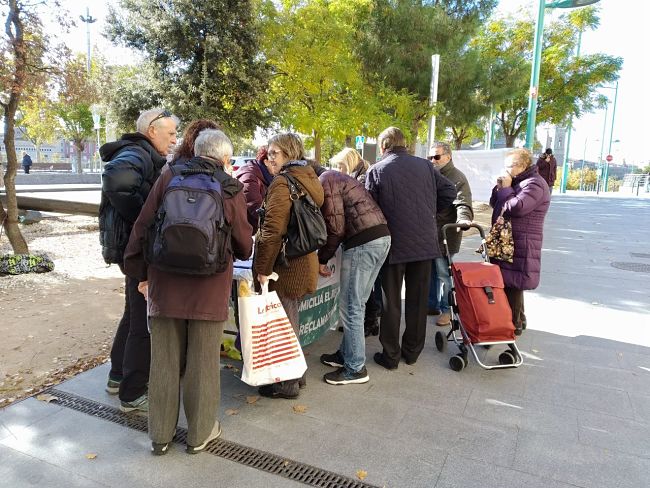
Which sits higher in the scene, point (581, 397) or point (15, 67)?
point (15, 67)

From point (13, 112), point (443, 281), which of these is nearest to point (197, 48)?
point (13, 112)

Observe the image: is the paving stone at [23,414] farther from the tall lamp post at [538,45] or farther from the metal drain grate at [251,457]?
the tall lamp post at [538,45]

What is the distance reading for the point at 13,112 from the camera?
6.97m

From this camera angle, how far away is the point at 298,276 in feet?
10.5

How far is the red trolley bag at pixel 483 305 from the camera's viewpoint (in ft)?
12.4

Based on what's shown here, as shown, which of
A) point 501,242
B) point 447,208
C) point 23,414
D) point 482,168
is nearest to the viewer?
point 23,414

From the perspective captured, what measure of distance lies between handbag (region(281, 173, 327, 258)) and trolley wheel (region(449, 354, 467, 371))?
1.60 m

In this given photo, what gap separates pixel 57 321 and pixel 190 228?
3.45 metres

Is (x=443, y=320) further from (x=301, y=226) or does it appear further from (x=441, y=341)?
(x=301, y=226)

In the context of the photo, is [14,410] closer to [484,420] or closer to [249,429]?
[249,429]

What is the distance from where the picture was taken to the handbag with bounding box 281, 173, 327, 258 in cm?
303

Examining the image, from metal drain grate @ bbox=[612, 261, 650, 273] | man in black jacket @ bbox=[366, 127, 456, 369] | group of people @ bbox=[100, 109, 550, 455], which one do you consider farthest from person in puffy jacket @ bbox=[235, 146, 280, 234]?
metal drain grate @ bbox=[612, 261, 650, 273]

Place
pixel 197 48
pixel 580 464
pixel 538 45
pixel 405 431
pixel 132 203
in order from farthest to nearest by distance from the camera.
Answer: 1. pixel 197 48
2. pixel 538 45
3. pixel 405 431
4. pixel 132 203
5. pixel 580 464

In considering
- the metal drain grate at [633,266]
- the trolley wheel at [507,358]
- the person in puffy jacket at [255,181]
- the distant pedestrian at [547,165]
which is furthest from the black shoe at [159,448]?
the distant pedestrian at [547,165]
